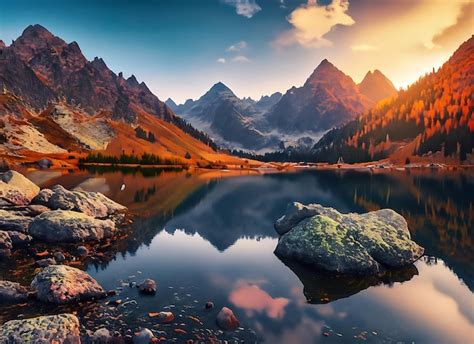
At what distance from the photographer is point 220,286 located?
65.3 ft

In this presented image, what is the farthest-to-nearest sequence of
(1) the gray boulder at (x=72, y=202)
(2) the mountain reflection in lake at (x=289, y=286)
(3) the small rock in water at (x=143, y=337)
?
(1) the gray boulder at (x=72, y=202) < (2) the mountain reflection in lake at (x=289, y=286) < (3) the small rock in water at (x=143, y=337)

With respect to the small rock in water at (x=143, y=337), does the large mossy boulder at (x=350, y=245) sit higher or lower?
higher

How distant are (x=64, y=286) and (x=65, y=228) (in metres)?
11.8

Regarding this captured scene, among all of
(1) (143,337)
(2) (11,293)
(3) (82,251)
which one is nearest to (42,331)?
(1) (143,337)

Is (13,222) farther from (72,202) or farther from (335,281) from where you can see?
(335,281)

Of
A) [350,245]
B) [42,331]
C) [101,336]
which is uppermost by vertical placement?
[350,245]

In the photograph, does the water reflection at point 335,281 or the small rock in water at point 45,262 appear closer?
the water reflection at point 335,281

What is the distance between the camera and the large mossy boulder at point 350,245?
21812mm

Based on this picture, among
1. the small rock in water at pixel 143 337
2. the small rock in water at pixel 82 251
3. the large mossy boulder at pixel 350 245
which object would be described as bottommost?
the small rock in water at pixel 82 251

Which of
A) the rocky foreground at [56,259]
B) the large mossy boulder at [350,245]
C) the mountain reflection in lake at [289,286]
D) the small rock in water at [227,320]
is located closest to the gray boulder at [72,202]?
the rocky foreground at [56,259]

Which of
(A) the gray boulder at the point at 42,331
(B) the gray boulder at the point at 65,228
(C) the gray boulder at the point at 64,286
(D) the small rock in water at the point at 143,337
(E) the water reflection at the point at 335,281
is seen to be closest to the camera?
(A) the gray boulder at the point at 42,331

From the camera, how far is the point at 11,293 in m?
16.3

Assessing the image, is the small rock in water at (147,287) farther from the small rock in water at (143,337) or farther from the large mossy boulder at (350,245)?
the large mossy boulder at (350,245)

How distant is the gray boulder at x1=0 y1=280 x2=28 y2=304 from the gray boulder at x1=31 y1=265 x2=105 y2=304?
554 mm
